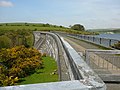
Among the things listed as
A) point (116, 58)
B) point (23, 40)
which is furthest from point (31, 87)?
point (23, 40)

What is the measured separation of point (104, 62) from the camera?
318 inches

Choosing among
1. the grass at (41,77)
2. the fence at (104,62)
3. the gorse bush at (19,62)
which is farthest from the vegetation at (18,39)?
the fence at (104,62)

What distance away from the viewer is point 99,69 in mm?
7895

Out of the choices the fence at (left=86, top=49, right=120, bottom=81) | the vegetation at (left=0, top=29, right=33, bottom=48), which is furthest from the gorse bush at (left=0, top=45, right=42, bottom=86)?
the vegetation at (left=0, top=29, right=33, bottom=48)

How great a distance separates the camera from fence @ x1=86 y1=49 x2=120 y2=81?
7703 millimetres

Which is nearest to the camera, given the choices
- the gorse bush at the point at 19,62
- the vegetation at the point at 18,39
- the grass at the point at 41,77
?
the grass at the point at 41,77

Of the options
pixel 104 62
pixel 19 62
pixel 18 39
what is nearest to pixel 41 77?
pixel 19 62

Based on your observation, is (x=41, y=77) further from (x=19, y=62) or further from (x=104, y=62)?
(x=104, y=62)

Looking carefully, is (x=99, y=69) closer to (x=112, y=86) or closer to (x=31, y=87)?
(x=112, y=86)

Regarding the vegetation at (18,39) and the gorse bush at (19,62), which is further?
the vegetation at (18,39)

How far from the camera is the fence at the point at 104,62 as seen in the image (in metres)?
7.70

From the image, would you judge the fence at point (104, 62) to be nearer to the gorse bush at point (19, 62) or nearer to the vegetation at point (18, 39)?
the gorse bush at point (19, 62)

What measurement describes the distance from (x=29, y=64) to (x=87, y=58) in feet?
41.7

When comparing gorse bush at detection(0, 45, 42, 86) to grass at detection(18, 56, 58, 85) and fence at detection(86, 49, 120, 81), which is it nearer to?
grass at detection(18, 56, 58, 85)
